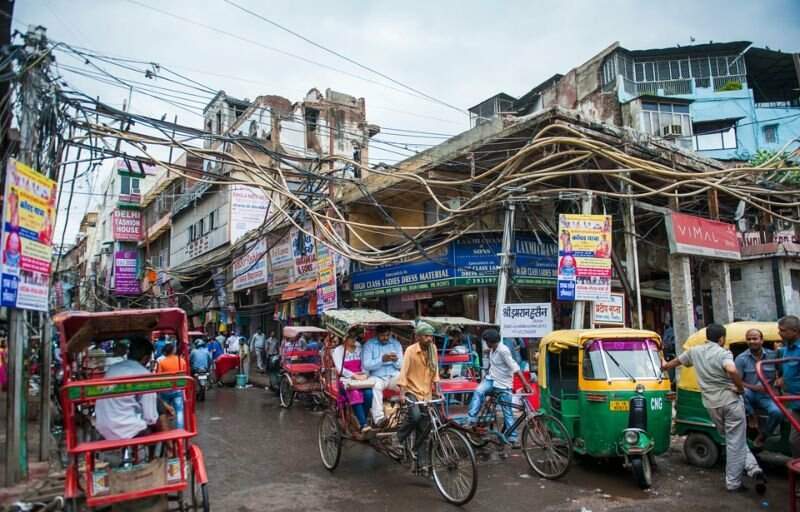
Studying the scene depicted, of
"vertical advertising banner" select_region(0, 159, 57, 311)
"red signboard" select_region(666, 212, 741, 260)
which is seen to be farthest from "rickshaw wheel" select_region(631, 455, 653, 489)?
"vertical advertising banner" select_region(0, 159, 57, 311)

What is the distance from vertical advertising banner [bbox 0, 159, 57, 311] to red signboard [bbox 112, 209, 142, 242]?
1394 inches

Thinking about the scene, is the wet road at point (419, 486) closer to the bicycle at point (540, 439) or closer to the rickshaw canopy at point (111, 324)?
the bicycle at point (540, 439)

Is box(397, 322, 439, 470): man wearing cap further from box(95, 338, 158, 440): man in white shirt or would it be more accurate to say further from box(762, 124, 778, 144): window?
box(762, 124, 778, 144): window

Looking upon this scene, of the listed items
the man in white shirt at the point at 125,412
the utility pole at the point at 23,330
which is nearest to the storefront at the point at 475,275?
the utility pole at the point at 23,330

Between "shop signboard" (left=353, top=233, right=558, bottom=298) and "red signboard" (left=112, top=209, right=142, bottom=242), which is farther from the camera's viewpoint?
"red signboard" (left=112, top=209, right=142, bottom=242)

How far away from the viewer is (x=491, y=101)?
35.3 meters

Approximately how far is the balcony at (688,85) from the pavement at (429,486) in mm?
28755

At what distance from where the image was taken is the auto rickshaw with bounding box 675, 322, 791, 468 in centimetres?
712

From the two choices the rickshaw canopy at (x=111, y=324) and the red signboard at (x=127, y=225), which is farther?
the red signboard at (x=127, y=225)

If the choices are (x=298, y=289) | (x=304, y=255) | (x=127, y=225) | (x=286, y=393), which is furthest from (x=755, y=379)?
(x=127, y=225)

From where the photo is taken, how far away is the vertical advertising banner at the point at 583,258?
35.5 feet

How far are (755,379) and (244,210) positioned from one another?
76.1 ft

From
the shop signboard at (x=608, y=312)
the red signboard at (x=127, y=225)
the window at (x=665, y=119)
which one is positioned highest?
the window at (x=665, y=119)

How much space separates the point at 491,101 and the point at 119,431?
3319 cm
